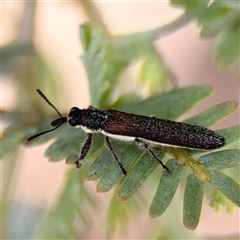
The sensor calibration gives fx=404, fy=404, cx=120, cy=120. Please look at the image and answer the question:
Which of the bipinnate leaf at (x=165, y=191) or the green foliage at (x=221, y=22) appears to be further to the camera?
the green foliage at (x=221, y=22)

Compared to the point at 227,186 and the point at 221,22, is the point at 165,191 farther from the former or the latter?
the point at 221,22

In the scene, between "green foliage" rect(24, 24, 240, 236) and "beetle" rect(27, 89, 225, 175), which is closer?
"green foliage" rect(24, 24, 240, 236)

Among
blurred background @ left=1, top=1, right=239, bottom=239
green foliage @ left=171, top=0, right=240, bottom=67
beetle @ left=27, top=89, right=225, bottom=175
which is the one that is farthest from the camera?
blurred background @ left=1, top=1, right=239, bottom=239

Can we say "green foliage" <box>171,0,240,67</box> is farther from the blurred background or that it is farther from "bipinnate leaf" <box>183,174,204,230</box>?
"bipinnate leaf" <box>183,174,204,230</box>

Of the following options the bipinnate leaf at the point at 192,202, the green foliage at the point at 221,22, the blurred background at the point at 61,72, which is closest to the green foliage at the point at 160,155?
the bipinnate leaf at the point at 192,202

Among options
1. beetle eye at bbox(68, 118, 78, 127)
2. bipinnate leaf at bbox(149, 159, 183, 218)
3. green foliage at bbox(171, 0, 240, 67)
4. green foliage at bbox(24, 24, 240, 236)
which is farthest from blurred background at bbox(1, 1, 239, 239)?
bipinnate leaf at bbox(149, 159, 183, 218)

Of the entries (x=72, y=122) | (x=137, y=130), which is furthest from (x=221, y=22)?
(x=72, y=122)

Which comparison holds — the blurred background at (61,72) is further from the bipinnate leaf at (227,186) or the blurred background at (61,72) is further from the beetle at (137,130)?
the bipinnate leaf at (227,186)
